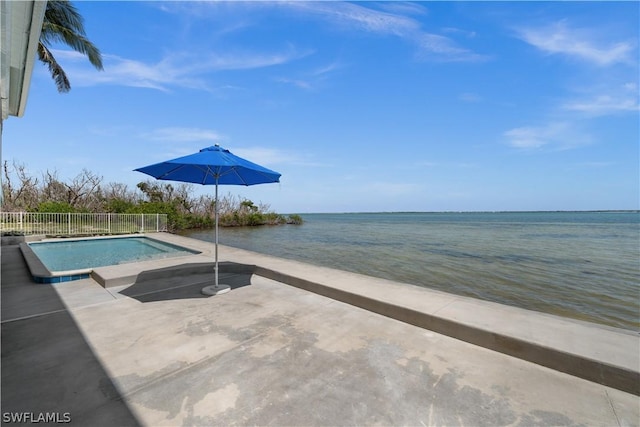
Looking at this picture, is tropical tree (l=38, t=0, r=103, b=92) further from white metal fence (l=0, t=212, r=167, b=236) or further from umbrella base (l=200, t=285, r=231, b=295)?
umbrella base (l=200, t=285, r=231, b=295)

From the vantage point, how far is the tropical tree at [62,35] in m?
9.64

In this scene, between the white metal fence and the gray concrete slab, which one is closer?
the gray concrete slab

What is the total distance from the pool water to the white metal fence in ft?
8.45

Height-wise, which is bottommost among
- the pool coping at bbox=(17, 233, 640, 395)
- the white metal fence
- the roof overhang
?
the pool coping at bbox=(17, 233, 640, 395)

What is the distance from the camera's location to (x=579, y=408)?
1.86 m

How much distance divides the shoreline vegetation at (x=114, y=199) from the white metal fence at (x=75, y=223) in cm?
109

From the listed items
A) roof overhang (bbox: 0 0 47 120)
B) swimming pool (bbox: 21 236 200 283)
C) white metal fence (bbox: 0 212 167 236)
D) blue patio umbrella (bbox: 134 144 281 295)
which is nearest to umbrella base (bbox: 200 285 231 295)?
blue patio umbrella (bbox: 134 144 281 295)

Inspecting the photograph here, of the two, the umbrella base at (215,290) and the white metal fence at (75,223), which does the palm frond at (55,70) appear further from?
the umbrella base at (215,290)

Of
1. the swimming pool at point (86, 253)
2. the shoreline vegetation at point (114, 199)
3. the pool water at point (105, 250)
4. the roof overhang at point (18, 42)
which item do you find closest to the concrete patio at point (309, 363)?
the swimming pool at point (86, 253)

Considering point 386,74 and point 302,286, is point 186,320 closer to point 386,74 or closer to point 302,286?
point 302,286

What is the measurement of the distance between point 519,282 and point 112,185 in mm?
31433

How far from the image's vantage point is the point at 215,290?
439 cm

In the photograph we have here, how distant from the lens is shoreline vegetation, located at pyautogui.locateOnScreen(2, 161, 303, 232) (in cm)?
1886

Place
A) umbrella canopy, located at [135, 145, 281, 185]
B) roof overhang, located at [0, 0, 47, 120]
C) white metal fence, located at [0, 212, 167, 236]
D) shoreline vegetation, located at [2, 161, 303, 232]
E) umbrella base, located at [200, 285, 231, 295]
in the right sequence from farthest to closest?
1. shoreline vegetation, located at [2, 161, 303, 232]
2. white metal fence, located at [0, 212, 167, 236]
3. umbrella base, located at [200, 285, 231, 295]
4. umbrella canopy, located at [135, 145, 281, 185]
5. roof overhang, located at [0, 0, 47, 120]
